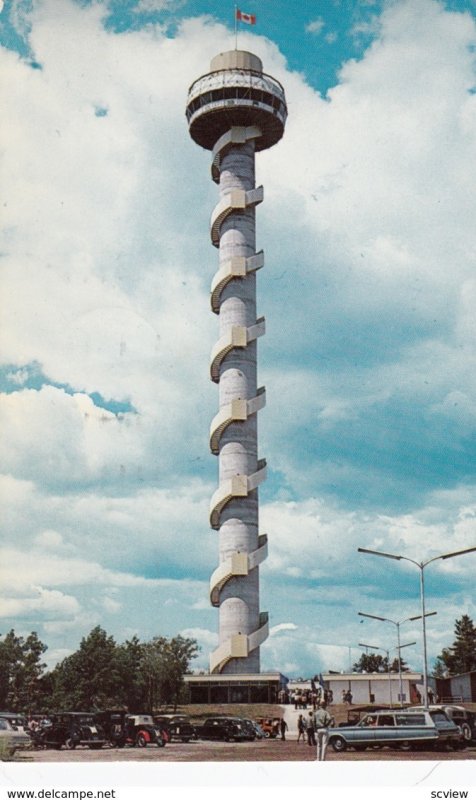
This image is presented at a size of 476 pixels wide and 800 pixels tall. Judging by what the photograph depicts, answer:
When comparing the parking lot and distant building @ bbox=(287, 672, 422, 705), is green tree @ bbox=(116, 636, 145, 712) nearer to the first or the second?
distant building @ bbox=(287, 672, 422, 705)

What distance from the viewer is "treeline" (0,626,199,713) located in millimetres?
81500

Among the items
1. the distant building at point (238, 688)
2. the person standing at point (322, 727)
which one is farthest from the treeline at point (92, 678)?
the person standing at point (322, 727)

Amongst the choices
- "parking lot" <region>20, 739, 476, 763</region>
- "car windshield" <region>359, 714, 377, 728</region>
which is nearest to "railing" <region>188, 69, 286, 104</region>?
"car windshield" <region>359, 714, 377, 728</region>

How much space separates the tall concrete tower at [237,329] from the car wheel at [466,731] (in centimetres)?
3350

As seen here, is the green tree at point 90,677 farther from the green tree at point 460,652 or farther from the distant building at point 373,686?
the green tree at point 460,652

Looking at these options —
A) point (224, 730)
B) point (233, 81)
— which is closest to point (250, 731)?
point (224, 730)

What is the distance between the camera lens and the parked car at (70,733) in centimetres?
3600

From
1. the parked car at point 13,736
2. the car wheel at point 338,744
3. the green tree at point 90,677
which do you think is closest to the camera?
the car wheel at point 338,744

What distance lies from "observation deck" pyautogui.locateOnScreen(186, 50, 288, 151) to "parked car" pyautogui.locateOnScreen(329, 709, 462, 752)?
5876 centimetres

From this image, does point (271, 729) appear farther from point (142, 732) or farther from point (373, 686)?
point (373, 686)

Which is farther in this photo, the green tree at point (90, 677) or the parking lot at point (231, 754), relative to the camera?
the green tree at point (90, 677)
